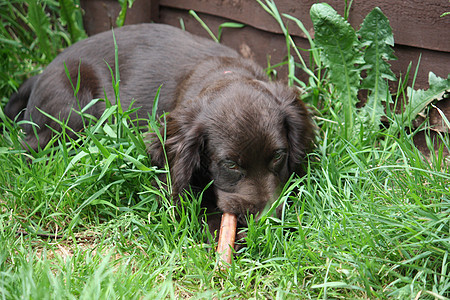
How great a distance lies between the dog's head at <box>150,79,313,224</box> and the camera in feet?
8.22

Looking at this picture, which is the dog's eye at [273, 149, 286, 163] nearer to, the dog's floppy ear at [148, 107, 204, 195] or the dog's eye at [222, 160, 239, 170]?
the dog's eye at [222, 160, 239, 170]

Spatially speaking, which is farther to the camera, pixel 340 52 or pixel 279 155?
pixel 340 52

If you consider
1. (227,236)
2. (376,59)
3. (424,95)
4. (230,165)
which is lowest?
(227,236)

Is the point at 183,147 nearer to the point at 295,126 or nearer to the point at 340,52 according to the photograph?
the point at 295,126

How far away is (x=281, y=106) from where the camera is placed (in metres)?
2.73

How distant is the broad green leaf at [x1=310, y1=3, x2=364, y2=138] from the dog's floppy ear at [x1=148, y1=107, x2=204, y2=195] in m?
0.98

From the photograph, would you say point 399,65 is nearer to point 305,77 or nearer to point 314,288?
point 305,77

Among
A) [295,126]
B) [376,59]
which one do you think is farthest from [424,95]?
[295,126]

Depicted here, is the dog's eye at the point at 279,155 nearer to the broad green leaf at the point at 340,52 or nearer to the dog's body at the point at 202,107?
the dog's body at the point at 202,107

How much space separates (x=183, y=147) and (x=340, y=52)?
1.27 metres

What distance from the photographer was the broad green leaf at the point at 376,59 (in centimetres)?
301

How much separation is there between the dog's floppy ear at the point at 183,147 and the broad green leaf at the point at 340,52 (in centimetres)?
98

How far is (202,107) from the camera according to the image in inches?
106

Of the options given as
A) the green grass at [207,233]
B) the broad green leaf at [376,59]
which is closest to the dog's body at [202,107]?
the green grass at [207,233]
